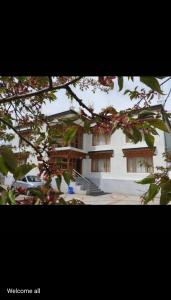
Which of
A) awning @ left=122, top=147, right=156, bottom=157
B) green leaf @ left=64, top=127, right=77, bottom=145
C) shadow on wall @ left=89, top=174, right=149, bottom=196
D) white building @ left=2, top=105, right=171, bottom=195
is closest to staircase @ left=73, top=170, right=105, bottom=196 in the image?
shadow on wall @ left=89, top=174, right=149, bottom=196

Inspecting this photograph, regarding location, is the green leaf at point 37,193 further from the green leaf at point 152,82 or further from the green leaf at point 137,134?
the green leaf at point 152,82

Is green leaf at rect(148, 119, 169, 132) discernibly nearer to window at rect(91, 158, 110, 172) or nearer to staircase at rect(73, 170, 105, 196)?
staircase at rect(73, 170, 105, 196)

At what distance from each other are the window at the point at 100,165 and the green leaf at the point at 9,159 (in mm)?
12827

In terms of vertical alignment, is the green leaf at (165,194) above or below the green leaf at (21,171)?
below

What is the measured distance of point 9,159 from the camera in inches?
23.9

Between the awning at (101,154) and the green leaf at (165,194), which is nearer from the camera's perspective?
the green leaf at (165,194)

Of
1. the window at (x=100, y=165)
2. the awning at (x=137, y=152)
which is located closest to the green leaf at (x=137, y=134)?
the awning at (x=137, y=152)

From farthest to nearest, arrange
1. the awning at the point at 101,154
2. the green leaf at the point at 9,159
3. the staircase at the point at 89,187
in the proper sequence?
1. the awning at the point at 101,154
2. the staircase at the point at 89,187
3. the green leaf at the point at 9,159

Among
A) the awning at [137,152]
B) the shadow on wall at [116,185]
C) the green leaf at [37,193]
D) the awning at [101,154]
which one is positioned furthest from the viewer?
the awning at [101,154]

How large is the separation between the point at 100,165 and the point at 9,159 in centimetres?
1319

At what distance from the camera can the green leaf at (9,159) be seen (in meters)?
0.60

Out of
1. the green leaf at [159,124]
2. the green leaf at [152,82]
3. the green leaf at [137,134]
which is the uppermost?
the green leaf at [152,82]
